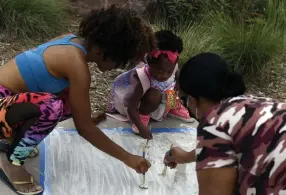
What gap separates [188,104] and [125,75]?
1194 mm

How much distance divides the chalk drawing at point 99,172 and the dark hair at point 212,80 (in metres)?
0.92

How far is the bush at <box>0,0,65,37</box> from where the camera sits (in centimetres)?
360

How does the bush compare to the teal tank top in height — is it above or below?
below

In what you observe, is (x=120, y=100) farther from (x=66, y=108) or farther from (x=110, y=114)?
(x=66, y=108)

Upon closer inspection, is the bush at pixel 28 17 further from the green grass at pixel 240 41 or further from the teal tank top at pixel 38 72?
the teal tank top at pixel 38 72

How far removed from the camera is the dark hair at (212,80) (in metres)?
1.51

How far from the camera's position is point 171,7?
394 cm

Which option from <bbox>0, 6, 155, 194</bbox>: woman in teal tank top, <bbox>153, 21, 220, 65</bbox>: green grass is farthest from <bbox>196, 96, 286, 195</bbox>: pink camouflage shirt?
<bbox>153, 21, 220, 65</bbox>: green grass

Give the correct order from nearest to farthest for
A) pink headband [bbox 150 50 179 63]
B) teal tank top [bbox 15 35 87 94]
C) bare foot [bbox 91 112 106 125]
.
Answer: teal tank top [bbox 15 35 87 94] < pink headband [bbox 150 50 179 63] < bare foot [bbox 91 112 106 125]

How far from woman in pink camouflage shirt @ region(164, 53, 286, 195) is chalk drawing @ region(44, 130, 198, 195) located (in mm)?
859

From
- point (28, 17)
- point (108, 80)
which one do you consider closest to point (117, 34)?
point (108, 80)

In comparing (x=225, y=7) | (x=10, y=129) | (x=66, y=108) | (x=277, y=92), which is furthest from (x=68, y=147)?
(x=225, y=7)

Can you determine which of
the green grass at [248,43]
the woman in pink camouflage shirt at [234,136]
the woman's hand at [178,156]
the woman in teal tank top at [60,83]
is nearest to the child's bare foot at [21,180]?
the woman in teal tank top at [60,83]

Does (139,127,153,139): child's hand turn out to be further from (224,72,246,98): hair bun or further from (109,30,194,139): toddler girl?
(224,72,246,98): hair bun
